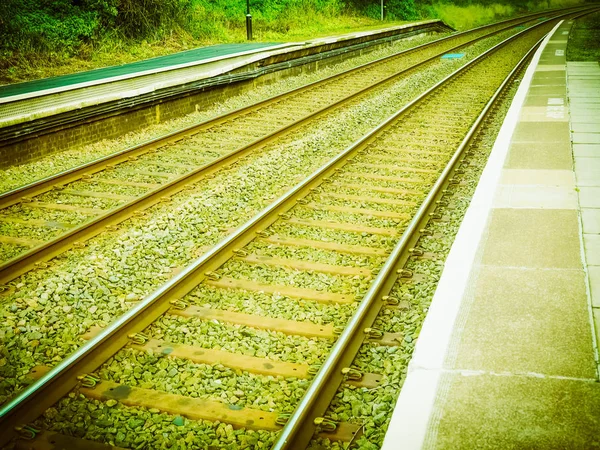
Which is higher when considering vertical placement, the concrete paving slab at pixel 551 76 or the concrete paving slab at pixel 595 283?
the concrete paving slab at pixel 551 76

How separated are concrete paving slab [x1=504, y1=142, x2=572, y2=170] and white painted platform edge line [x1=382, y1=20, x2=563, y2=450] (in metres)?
1.12

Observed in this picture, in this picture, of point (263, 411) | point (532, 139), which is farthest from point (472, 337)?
point (532, 139)

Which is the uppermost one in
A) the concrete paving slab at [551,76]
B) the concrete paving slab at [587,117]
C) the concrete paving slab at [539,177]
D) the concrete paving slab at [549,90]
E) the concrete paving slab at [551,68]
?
the concrete paving slab at [551,68]

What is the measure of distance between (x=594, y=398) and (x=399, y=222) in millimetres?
3550

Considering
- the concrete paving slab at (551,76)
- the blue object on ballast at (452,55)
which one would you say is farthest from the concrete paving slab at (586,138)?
the blue object on ballast at (452,55)

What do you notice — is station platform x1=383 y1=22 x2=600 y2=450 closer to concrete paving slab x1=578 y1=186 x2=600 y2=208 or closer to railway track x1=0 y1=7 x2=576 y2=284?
concrete paving slab x1=578 y1=186 x2=600 y2=208

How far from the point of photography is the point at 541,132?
10.3 metres

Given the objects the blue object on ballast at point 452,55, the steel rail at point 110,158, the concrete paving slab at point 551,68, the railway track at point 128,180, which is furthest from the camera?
the blue object on ballast at point 452,55

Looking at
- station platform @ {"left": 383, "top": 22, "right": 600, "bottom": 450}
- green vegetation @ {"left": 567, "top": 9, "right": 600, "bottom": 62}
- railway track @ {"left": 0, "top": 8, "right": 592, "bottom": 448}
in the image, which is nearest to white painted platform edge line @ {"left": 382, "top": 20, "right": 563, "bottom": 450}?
station platform @ {"left": 383, "top": 22, "right": 600, "bottom": 450}

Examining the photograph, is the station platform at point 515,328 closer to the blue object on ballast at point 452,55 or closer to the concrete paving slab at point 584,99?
the concrete paving slab at point 584,99

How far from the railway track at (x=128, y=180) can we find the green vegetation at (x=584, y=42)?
38.1ft

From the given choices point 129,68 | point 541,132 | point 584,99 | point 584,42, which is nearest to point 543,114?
point 541,132

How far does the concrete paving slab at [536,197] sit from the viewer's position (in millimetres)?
6840

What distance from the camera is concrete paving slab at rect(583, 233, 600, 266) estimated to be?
534 centimetres
